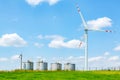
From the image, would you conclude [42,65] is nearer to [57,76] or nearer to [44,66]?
[44,66]

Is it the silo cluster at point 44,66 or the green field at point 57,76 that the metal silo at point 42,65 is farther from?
the green field at point 57,76

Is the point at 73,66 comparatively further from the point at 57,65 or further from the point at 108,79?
the point at 108,79

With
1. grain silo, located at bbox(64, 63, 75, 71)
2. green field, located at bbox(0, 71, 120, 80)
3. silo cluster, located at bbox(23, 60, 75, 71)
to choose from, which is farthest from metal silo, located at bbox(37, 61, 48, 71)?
green field, located at bbox(0, 71, 120, 80)

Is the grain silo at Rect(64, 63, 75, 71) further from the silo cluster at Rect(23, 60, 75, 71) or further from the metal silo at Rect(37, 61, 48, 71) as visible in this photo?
the metal silo at Rect(37, 61, 48, 71)

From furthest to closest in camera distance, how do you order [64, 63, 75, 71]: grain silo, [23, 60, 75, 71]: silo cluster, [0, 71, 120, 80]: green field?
[64, 63, 75, 71]: grain silo, [23, 60, 75, 71]: silo cluster, [0, 71, 120, 80]: green field

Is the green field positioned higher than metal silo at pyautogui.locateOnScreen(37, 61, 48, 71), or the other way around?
metal silo at pyautogui.locateOnScreen(37, 61, 48, 71)

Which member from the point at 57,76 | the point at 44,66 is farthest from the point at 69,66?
the point at 57,76

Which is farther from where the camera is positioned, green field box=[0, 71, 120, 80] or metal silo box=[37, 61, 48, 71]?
metal silo box=[37, 61, 48, 71]

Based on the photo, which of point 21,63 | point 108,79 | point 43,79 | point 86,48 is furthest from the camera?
point 21,63

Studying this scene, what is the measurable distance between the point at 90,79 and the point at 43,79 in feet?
22.9

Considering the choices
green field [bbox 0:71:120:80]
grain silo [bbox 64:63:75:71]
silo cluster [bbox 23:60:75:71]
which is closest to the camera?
green field [bbox 0:71:120:80]

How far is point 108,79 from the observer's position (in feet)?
161

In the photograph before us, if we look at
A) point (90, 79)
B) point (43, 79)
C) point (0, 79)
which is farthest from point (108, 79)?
point (0, 79)

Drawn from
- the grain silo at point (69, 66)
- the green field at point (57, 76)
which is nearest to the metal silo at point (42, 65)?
the grain silo at point (69, 66)
